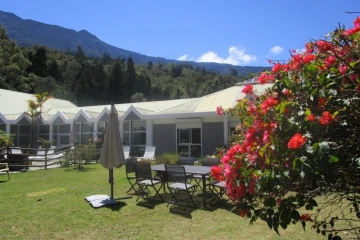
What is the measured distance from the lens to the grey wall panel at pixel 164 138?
1791 cm

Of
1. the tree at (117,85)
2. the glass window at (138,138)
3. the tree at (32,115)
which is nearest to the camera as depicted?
the glass window at (138,138)

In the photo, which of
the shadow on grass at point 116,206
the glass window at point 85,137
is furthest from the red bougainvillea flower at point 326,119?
the glass window at point 85,137

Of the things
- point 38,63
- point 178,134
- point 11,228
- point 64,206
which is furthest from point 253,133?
point 38,63

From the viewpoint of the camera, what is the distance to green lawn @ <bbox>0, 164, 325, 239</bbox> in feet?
17.2

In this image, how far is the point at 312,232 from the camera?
5254 millimetres

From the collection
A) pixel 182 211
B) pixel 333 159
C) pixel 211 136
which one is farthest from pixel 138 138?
pixel 333 159

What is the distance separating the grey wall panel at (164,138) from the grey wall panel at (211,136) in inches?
81.7

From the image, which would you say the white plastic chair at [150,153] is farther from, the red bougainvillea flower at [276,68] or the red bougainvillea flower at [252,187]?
the red bougainvillea flower at [252,187]

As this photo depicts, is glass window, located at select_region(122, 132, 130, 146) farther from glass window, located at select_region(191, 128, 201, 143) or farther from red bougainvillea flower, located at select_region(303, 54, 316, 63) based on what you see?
red bougainvillea flower, located at select_region(303, 54, 316, 63)

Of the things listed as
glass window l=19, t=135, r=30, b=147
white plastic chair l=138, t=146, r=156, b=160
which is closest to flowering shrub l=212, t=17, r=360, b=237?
white plastic chair l=138, t=146, r=156, b=160

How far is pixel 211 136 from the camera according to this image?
1655 centimetres

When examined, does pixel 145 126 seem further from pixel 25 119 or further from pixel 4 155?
pixel 25 119

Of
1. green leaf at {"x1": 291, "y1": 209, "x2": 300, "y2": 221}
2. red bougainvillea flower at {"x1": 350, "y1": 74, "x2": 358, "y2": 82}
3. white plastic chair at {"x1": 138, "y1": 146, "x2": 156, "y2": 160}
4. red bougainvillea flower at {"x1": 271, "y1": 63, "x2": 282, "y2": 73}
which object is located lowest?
white plastic chair at {"x1": 138, "y1": 146, "x2": 156, "y2": 160}

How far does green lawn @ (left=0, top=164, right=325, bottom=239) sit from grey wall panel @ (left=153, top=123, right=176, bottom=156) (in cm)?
912
